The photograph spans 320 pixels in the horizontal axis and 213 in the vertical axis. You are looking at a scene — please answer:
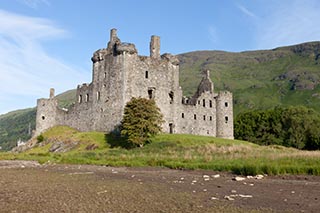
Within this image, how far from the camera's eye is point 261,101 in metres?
191

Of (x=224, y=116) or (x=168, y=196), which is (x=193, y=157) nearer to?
(x=168, y=196)

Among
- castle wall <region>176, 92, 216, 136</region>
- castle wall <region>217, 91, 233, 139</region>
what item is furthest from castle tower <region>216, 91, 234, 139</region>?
castle wall <region>176, 92, 216, 136</region>

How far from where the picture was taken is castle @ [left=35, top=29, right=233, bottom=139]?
51906 millimetres

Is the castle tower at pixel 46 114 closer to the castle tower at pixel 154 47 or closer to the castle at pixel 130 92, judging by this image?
the castle at pixel 130 92

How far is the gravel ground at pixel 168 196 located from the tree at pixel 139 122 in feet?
83.2

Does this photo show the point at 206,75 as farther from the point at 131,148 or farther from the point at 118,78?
the point at 131,148

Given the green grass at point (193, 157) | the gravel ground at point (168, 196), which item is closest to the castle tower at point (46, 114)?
the green grass at point (193, 157)

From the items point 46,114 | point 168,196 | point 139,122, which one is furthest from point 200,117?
point 168,196

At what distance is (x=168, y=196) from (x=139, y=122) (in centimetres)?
3079

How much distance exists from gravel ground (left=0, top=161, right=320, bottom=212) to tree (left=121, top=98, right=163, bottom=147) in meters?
25.4

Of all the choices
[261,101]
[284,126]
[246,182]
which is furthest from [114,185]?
[261,101]

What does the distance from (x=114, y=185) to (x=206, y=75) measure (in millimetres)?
59963

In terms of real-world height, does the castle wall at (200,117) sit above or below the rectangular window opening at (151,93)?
below

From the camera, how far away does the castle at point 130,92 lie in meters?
51.9
